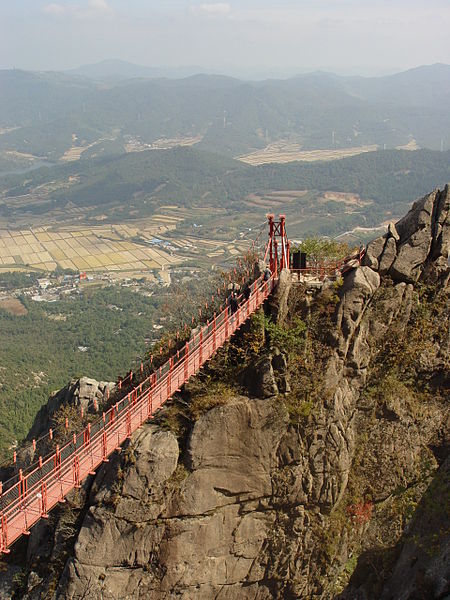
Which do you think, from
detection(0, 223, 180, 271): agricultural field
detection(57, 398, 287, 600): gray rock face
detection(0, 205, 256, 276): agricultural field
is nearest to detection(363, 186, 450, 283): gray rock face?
detection(57, 398, 287, 600): gray rock face

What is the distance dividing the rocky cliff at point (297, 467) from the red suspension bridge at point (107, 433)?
538 millimetres

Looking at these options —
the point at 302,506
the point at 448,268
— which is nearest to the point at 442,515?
the point at 302,506

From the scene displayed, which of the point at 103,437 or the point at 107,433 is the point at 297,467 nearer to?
the point at 107,433

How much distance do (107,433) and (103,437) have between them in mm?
454

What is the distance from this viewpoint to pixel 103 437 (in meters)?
17.3

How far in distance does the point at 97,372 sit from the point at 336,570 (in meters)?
51.8

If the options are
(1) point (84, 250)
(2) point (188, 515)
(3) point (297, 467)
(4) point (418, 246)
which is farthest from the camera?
(1) point (84, 250)

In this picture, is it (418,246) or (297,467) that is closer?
(297,467)

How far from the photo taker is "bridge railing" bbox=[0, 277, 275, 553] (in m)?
16.1

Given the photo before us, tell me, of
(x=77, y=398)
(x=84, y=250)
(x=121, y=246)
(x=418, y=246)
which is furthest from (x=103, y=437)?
(x=121, y=246)

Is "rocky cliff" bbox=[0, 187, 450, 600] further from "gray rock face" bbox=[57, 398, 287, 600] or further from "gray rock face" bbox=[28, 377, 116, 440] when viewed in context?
"gray rock face" bbox=[28, 377, 116, 440]

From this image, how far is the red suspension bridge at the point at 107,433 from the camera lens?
53.0 feet

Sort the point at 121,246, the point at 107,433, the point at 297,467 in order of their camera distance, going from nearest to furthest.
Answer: the point at 107,433
the point at 297,467
the point at 121,246

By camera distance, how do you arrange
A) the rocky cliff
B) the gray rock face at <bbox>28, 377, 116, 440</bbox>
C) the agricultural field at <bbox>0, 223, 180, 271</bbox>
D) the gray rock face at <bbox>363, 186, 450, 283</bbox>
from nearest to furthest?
the rocky cliff
the gray rock face at <bbox>363, 186, 450, 283</bbox>
the gray rock face at <bbox>28, 377, 116, 440</bbox>
the agricultural field at <bbox>0, 223, 180, 271</bbox>
